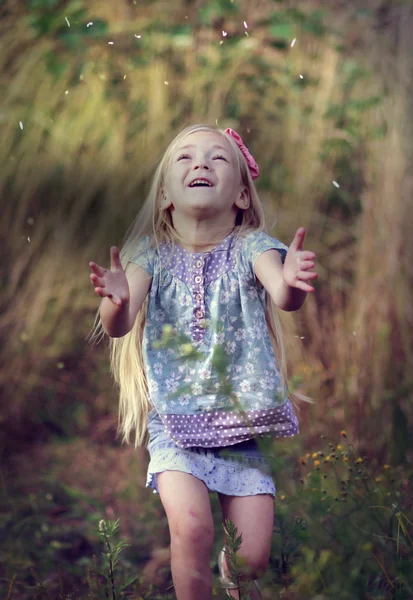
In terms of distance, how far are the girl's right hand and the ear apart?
0.46 metres

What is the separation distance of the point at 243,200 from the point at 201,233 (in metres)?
0.16

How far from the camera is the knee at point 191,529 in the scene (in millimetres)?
2107

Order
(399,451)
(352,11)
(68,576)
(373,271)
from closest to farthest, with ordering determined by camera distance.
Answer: (399,451)
(68,576)
(373,271)
(352,11)

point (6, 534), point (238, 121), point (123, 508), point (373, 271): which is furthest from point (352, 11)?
point (6, 534)

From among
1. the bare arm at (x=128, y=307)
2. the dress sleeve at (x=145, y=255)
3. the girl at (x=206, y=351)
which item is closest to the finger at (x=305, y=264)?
the girl at (x=206, y=351)

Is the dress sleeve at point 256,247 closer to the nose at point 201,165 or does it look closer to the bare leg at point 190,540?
the nose at point 201,165

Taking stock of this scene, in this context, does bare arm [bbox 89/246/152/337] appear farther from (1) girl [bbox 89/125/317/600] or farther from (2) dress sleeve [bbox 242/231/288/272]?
(2) dress sleeve [bbox 242/231/288/272]

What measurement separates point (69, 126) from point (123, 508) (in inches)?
63.2

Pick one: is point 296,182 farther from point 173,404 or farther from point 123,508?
point 173,404

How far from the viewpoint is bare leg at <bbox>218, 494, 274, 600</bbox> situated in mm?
2162

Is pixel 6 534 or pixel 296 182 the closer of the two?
pixel 6 534

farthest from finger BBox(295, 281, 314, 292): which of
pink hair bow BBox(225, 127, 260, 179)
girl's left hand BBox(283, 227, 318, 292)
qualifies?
pink hair bow BBox(225, 127, 260, 179)

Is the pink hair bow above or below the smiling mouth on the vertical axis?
above

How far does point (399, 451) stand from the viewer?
1.98 m
